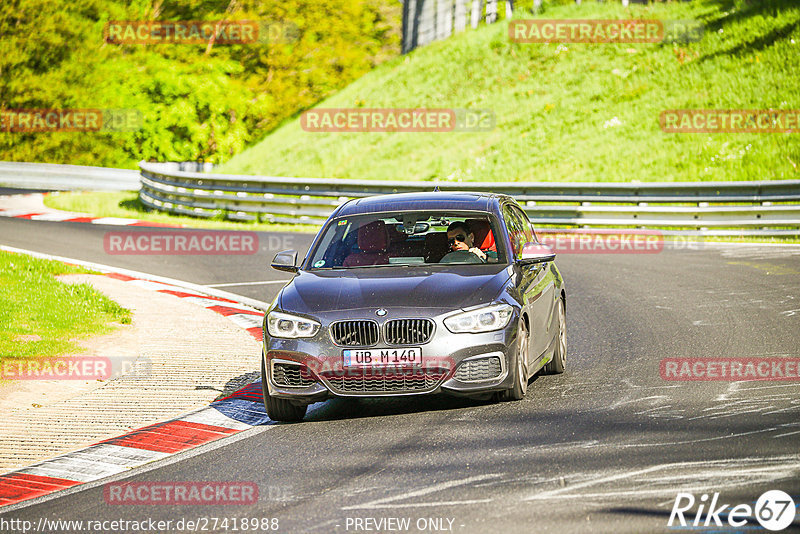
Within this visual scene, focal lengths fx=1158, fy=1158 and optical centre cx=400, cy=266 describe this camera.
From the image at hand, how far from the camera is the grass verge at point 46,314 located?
37.4 ft

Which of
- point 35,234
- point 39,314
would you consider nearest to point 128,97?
point 35,234

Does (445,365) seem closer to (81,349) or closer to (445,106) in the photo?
(81,349)

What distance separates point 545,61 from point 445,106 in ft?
13.0

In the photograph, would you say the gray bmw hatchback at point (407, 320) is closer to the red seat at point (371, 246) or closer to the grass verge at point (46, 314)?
the red seat at point (371, 246)

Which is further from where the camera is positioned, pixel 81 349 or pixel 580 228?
pixel 580 228

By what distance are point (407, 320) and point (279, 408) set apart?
1.20 metres

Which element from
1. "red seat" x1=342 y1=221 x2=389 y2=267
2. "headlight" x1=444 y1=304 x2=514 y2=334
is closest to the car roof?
"red seat" x1=342 y1=221 x2=389 y2=267

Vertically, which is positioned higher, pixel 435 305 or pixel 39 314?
pixel 435 305

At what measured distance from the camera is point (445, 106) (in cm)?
3962

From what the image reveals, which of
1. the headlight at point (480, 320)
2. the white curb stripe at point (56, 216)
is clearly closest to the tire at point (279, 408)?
the headlight at point (480, 320)
